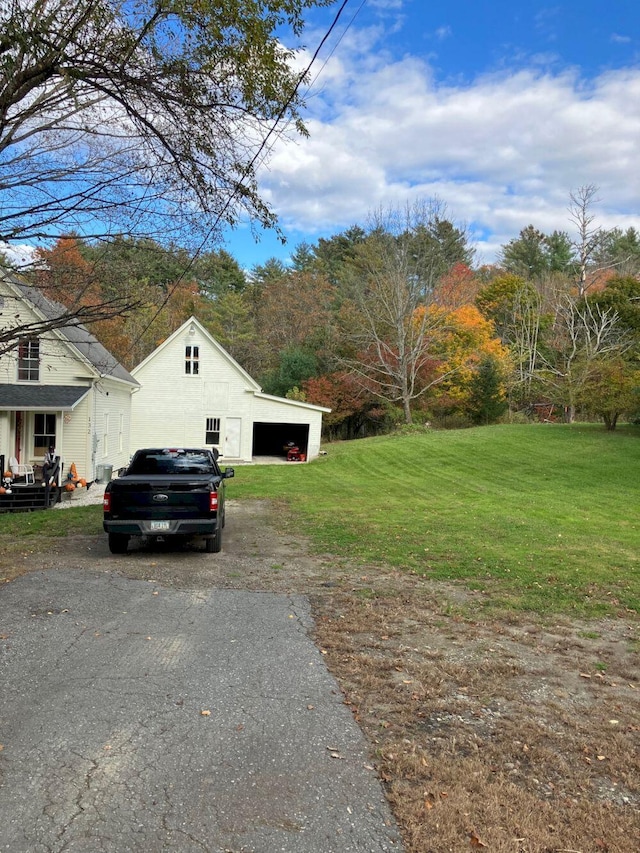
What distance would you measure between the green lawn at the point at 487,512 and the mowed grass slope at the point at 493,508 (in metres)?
0.04

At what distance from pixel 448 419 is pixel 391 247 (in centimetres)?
1245

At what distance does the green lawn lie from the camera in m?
8.29

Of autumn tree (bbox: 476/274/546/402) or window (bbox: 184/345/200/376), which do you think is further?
autumn tree (bbox: 476/274/546/402)

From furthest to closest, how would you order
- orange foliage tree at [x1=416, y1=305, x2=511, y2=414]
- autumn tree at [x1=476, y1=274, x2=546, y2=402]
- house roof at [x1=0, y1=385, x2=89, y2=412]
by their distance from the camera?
autumn tree at [x1=476, y1=274, x2=546, y2=402]
orange foliage tree at [x1=416, y1=305, x2=511, y2=414]
house roof at [x1=0, y1=385, x2=89, y2=412]

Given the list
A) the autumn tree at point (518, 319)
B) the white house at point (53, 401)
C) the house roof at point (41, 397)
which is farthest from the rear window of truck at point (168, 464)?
the autumn tree at point (518, 319)

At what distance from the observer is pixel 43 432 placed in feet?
64.4

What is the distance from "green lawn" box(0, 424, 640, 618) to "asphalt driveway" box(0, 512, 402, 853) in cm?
357

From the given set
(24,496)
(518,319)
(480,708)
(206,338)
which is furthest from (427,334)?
(480,708)

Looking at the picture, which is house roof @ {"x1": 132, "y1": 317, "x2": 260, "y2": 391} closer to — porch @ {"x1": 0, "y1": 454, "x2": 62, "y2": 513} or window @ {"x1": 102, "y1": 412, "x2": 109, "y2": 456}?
window @ {"x1": 102, "y1": 412, "x2": 109, "y2": 456}

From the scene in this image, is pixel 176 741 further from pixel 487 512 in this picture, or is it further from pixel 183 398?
pixel 183 398

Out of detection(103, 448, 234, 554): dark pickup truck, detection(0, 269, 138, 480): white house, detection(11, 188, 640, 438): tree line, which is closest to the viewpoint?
detection(103, 448, 234, 554): dark pickup truck

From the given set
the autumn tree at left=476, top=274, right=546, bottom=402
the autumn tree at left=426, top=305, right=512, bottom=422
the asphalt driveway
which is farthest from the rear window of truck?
the autumn tree at left=476, top=274, right=546, bottom=402

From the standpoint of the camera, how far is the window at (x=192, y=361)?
30531 millimetres

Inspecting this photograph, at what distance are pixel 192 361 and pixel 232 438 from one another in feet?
14.6
